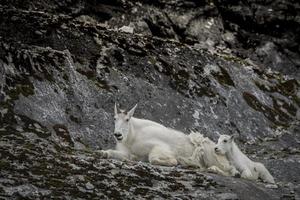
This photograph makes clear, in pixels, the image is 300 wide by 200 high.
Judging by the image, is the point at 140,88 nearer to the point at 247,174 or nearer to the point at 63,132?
the point at 63,132

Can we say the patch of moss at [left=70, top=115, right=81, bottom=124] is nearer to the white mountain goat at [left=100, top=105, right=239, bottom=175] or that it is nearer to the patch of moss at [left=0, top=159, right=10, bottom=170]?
the white mountain goat at [left=100, top=105, right=239, bottom=175]

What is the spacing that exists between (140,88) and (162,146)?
742 cm

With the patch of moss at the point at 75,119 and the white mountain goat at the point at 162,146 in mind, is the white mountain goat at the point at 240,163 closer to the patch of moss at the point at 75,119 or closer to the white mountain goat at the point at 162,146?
the white mountain goat at the point at 162,146

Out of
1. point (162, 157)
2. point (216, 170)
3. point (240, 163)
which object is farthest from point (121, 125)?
point (240, 163)

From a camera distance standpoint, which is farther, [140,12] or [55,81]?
[140,12]

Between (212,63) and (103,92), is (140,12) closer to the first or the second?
(212,63)

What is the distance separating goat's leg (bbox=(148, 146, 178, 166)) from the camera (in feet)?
58.4

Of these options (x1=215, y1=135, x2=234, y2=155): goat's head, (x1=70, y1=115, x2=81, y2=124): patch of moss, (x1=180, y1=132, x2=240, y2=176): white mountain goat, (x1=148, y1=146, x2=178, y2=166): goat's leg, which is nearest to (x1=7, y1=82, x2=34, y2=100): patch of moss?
(x1=70, y1=115, x2=81, y2=124): patch of moss

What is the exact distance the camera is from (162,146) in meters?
18.5

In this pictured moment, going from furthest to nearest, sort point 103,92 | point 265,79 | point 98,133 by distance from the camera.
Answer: point 265,79
point 103,92
point 98,133

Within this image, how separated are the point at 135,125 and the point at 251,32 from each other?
19120mm

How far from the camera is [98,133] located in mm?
21875

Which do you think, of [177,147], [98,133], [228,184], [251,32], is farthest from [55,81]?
[251,32]

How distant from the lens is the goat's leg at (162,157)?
17.8 meters
